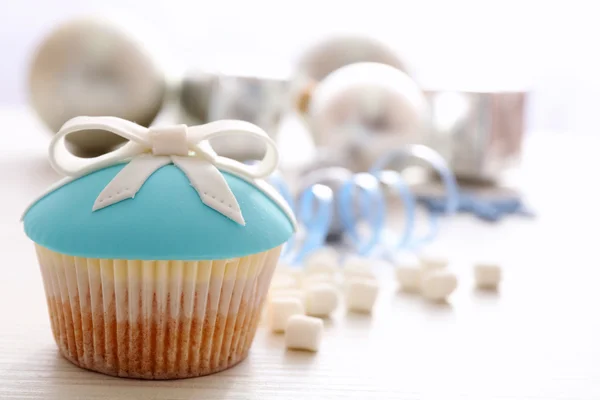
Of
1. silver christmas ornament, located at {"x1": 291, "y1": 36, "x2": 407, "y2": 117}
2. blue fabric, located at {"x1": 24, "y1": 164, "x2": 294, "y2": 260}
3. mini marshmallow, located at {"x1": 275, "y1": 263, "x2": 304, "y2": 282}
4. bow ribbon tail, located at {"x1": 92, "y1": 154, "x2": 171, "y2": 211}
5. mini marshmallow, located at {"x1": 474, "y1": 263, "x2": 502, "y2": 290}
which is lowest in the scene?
mini marshmallow, located at {"x1": 474, "y1": 263, "x2": 502, "y2": 290}

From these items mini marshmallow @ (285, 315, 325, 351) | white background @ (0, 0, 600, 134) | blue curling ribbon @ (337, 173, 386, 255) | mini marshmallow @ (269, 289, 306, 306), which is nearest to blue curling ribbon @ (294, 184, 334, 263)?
blue curling ribbon @ (337, 173, 386, 255)

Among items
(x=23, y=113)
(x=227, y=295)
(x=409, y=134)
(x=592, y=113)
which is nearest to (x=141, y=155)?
(x=227, y=295)

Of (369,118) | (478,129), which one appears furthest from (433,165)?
(478,129)

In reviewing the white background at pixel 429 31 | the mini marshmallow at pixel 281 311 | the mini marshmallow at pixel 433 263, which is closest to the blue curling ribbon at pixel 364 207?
the mini marshmallow at pixel 433 263

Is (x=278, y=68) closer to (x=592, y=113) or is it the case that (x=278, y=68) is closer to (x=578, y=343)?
(x=578, y=343)

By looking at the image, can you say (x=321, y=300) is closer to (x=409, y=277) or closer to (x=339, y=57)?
(x=409, y=277)

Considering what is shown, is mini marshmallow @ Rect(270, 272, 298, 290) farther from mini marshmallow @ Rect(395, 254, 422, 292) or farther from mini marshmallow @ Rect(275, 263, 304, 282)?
mini marshmallow @ Rect(395, 254, 422, 292)

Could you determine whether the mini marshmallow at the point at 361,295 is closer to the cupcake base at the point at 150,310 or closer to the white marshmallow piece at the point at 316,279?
the white marshmallow piece at the point at 316,279
